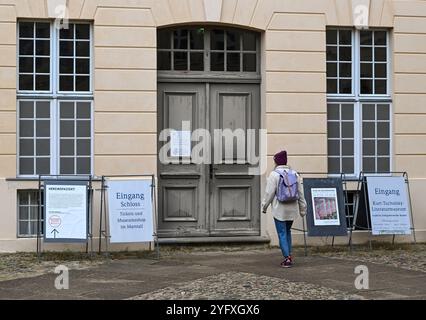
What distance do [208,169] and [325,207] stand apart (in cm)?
212

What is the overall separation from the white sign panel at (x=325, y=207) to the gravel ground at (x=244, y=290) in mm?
2742

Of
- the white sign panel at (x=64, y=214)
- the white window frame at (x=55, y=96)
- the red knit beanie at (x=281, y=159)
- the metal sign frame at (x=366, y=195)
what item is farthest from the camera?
the metal sign frame at (x=366, y=195)

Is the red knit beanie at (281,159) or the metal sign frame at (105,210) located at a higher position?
the red knit beanie at (281,159)

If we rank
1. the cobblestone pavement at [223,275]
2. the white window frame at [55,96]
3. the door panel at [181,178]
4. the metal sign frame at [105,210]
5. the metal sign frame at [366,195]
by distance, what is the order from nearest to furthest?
the cobblestone pavement at [223,275]
the metal sign frame at [105,210]
the white window frame at [55,96]
the metal sign frame at [366,195]
the door panel at [181,178]

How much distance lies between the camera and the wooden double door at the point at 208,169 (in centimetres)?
1316

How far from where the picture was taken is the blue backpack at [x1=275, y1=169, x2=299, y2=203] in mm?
10875

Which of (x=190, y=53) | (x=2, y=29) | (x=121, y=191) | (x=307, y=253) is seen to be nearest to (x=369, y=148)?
(x=307, y=253)

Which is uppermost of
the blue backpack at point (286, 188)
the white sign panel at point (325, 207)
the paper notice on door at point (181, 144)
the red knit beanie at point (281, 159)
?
the paper notice on door at point (181, 144)

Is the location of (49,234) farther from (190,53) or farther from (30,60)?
(190,53)

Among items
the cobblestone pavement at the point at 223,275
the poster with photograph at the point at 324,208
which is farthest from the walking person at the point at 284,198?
the poster with photograph at the point at 324,208

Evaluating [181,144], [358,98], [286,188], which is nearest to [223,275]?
[286,188]

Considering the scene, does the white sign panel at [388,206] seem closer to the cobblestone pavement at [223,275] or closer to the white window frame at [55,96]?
the cobblestone pavement at [223,275]

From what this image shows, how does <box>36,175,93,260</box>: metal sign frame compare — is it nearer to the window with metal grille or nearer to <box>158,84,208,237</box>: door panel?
the window with metal grille

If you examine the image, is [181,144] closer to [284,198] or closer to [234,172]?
[234,172]
